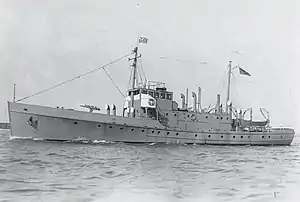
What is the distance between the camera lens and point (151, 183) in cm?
390

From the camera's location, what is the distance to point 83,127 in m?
11.8

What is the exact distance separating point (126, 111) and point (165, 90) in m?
1.75

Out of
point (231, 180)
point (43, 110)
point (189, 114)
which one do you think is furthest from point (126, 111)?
point (231, 180)

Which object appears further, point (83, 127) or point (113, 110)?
point (113, 110)

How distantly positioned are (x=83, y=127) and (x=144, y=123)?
218 cm

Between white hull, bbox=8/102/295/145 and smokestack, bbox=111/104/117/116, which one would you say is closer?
white hull, bbox=8/102/295/145

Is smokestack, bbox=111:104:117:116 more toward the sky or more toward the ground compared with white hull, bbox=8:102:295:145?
more toward the sky

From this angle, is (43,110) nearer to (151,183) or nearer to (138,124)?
(138,124)

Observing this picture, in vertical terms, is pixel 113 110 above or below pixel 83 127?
above

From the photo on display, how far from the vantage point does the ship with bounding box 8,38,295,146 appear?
11.5 m

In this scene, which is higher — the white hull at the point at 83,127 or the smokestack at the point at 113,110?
the smokestack at the point at 113,110

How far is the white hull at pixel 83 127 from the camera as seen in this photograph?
11.5 m

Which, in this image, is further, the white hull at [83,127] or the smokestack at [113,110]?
the smokestack at [113,110]

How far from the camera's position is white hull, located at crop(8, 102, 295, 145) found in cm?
1145
